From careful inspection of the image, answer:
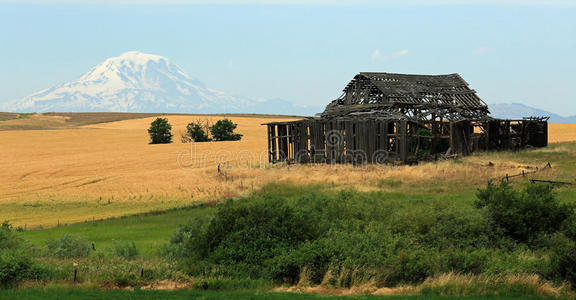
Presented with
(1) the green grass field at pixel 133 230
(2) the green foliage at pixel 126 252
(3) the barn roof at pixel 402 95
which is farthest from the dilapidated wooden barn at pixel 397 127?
(2) the green foliage at pixel 126 252

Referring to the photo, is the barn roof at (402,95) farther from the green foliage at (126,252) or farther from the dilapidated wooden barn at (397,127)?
the green foliage at (126,252)

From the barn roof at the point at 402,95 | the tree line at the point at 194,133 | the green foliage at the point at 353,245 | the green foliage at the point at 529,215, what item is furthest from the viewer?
→ the tree line at the point at 194,133

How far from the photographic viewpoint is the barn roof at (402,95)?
42.7m

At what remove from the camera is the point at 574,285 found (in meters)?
11.9

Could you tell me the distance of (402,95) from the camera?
141 ft

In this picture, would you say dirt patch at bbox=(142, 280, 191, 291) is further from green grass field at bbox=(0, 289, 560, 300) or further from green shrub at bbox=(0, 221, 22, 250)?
green shrub at bbox=(0, 221, 22, 250)

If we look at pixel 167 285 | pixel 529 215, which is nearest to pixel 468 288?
pixel 529 215

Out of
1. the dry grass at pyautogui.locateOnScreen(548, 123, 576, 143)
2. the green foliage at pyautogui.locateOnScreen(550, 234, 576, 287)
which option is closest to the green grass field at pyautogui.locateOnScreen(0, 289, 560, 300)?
the green foliage at pyautogui.locateOnScreen(550, 234, 576, 287)

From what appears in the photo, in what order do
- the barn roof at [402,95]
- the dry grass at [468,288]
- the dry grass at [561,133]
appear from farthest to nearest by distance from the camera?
the dry grass at [561,133] → the barn roof at [402,95] → the dry grass at [468,288]

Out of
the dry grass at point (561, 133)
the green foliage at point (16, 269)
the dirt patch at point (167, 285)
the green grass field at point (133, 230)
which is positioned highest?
the dry grass at point (561, 133)

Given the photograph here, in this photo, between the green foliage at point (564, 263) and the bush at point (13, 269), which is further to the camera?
the bush at point (13, 269)

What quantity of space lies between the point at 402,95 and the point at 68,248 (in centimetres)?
3150

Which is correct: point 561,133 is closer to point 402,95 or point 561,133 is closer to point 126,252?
point 402,95

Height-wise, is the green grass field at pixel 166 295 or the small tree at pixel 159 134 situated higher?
the small tree at pixel 159 134
